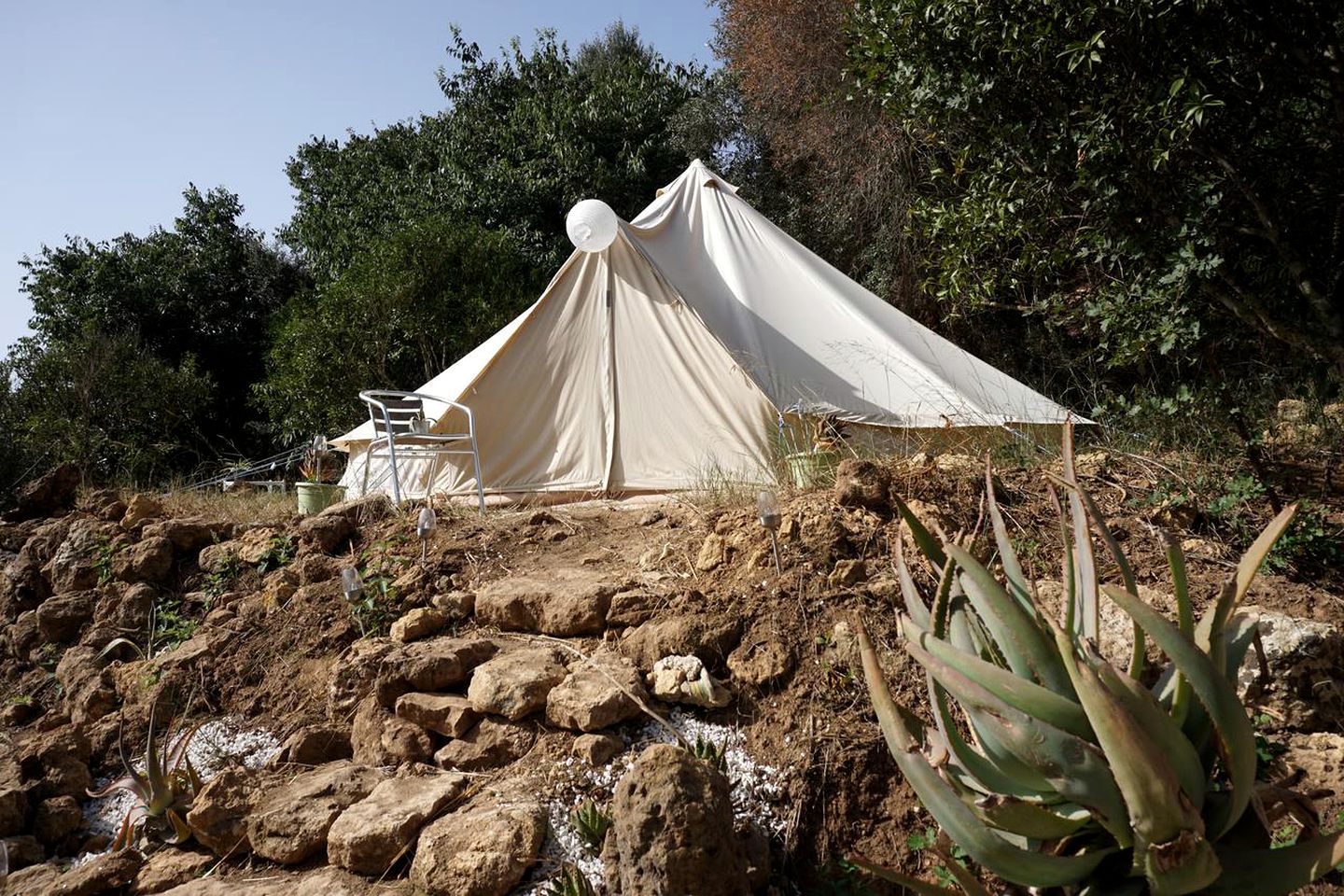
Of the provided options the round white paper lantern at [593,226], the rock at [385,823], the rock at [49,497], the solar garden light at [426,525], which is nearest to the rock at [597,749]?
the rock at [385,823]

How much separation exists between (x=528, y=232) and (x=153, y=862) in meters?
10.3

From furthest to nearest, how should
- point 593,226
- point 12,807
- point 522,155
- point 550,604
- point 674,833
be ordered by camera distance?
point 522,155 → point 593,226 → point 550,604 → point 12,807 → point 674,833

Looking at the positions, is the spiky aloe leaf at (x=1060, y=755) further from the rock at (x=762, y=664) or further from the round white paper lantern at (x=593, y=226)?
the round white paper lantern at (x=593, y=226)

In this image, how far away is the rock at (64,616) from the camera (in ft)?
12.3

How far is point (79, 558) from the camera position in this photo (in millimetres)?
4160

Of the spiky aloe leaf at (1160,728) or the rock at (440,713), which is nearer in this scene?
the spiky aloe leaf at (1160,728)

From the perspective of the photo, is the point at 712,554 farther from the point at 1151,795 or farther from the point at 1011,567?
the point at 1151,795

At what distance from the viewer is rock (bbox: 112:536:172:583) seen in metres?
3.78

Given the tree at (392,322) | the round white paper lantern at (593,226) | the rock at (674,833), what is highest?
the tree at (392,322)

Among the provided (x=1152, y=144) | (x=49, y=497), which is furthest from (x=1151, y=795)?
(x=49, y=497)

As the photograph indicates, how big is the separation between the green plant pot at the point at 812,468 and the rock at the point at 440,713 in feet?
4.60

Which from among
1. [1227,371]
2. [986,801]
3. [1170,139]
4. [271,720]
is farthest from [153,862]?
[1227,371]

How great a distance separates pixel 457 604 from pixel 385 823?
1009 millimetres

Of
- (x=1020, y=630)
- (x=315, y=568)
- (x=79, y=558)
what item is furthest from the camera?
(x=79, y=558)
